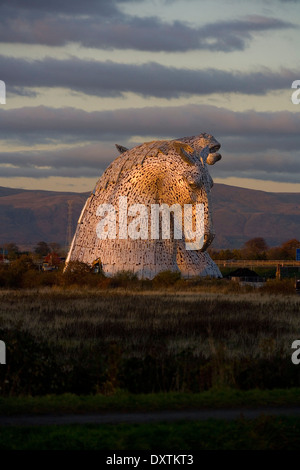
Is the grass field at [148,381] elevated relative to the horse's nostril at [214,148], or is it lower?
lower

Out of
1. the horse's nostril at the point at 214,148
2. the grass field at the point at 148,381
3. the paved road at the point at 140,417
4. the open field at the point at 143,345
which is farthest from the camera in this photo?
the horse's nostril at the point at 214,148

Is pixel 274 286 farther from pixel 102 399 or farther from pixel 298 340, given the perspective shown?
pixel 102 399

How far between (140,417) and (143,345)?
705cm

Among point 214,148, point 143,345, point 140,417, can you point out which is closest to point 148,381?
point 140,417

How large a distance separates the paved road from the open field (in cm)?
144

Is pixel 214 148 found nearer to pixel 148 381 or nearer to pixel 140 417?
pixel 148 381

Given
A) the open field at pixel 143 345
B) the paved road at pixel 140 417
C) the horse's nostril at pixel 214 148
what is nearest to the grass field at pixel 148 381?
the open field at pixel 143 345

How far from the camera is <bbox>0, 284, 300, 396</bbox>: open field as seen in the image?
40.0ft

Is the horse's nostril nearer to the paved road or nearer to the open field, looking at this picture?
the open field

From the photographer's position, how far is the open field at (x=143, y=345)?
12195 millimetres

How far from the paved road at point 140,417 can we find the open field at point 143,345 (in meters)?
1.44

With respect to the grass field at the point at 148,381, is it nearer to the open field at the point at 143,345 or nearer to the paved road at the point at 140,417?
the open field at the point at 143,345

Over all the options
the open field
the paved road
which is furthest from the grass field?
the paved road
